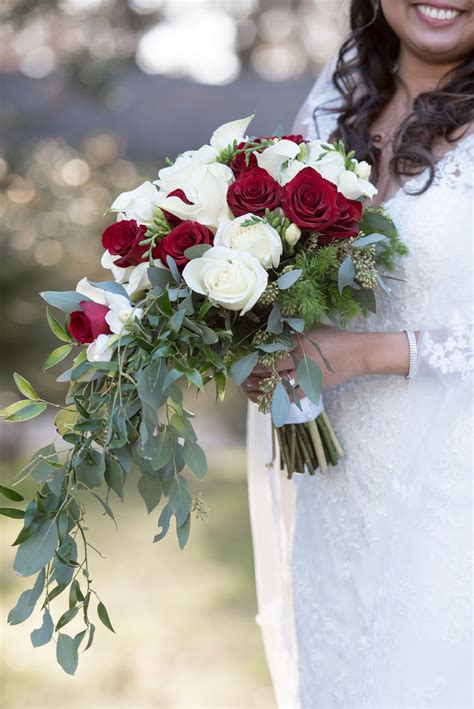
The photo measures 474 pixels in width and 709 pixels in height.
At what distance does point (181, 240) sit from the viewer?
1774mm

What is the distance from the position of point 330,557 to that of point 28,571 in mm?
1013

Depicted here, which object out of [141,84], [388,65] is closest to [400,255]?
[388,65]

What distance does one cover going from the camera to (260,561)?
2990 millimetres

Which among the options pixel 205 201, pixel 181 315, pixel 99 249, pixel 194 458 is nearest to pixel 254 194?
pixel 205 201

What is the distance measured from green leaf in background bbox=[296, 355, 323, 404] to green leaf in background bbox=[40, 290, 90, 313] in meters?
0.47

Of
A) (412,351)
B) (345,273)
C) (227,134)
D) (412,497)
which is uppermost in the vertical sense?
(227,134)

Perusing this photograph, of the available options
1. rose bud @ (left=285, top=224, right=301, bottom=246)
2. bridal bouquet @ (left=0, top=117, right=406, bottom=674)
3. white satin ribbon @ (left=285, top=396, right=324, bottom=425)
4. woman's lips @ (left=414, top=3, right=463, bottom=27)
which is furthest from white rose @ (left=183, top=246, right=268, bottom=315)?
woman's lips @ (left=414, top=3, right=463, bottom=27)

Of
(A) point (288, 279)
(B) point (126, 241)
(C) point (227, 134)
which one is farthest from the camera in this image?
(C) point (227, 134)

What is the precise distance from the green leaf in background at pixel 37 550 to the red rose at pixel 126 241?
1.83ft

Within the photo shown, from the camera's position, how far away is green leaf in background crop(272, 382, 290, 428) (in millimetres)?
1725

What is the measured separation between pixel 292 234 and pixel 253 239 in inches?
3.8

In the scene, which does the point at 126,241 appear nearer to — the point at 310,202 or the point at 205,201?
the point at 205,201

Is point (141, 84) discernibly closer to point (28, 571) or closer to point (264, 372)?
point (264, 372)

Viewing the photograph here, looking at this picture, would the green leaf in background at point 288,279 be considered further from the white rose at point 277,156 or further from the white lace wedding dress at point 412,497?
the white lace wedding dress at point 412,497
